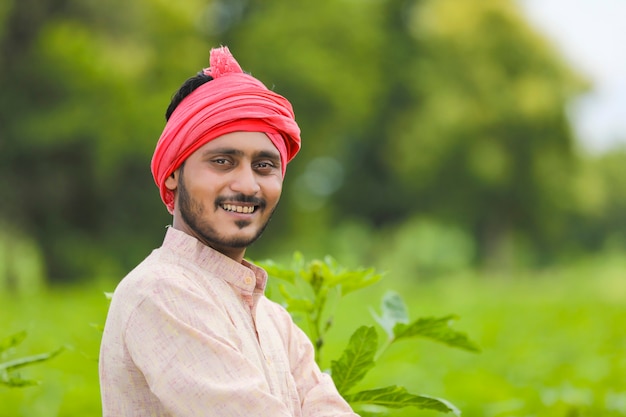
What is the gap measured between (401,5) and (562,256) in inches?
385

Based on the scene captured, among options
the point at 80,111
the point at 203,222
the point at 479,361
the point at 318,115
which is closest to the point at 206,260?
the point at 203,222

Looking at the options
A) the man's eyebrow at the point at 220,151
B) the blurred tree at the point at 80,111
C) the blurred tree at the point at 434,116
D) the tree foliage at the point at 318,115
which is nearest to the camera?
the man's eyebrow at the point at 220,151

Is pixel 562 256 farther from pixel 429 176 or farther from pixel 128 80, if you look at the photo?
pixel 128 80

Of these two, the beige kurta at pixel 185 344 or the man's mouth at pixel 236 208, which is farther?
the man's mouth at pixel 236 208

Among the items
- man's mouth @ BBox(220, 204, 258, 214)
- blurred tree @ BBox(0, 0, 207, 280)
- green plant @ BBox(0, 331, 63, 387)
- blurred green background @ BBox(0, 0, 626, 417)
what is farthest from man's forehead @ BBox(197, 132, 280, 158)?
blurred tree @ BBox(0, 0, 207, 280)

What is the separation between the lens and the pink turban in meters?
1.85

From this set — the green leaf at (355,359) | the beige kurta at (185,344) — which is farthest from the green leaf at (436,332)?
the beige kurta at (185,344)

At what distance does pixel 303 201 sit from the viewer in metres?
26.9

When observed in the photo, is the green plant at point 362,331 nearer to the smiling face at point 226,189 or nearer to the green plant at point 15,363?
the smiling face at point 226,189

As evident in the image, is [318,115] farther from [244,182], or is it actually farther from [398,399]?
[244,182]

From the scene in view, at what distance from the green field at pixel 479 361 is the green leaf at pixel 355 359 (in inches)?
22.5

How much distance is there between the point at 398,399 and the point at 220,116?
719 mm

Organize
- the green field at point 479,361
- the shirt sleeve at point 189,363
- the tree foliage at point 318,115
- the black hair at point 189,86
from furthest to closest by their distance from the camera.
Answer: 1. the tree foliage at point 318,115
2. the green field at point 479,361
3. the black hair at point 189,86
4. the shirt sleeve at point 189,363

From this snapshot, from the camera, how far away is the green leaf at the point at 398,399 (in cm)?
203
